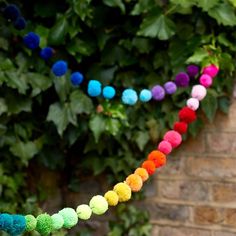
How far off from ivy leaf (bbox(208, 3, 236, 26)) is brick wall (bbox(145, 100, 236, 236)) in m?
0.32

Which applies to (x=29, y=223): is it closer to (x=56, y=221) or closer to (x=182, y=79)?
(x=56, y=221)

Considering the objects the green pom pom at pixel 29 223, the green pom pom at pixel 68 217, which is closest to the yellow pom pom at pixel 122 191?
the green pom pom at pixel 68 217

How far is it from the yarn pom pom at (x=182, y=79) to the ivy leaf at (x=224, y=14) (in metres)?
0.23

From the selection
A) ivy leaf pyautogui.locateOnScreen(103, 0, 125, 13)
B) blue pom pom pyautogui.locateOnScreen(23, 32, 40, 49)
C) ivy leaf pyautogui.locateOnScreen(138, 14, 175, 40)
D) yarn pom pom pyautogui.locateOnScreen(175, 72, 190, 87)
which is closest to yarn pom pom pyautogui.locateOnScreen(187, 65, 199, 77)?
yarn pom pom pyautogui.locateOnScreen(175, 72, 190, 87)

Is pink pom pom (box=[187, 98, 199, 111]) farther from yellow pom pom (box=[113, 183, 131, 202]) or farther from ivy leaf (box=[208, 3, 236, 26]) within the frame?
yellow pom pom (box=[113, 183, 131, 202])

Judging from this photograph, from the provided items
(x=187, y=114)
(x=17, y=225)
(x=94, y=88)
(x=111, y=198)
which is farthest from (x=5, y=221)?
(x=187, y=114)

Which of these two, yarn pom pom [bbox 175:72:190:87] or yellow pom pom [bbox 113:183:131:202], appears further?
yarn pom pom [bbox 175:72:190:87]

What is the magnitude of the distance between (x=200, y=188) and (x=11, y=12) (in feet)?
3.23

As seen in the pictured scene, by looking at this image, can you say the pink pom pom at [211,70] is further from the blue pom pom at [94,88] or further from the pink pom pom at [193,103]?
the blue pom pom at [94,88]

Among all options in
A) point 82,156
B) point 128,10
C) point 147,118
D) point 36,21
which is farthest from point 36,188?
point 128,10

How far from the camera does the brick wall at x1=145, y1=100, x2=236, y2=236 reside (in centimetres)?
197

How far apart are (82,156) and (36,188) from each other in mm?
235

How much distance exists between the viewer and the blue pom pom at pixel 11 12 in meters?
1.80

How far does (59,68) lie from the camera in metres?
1.80
